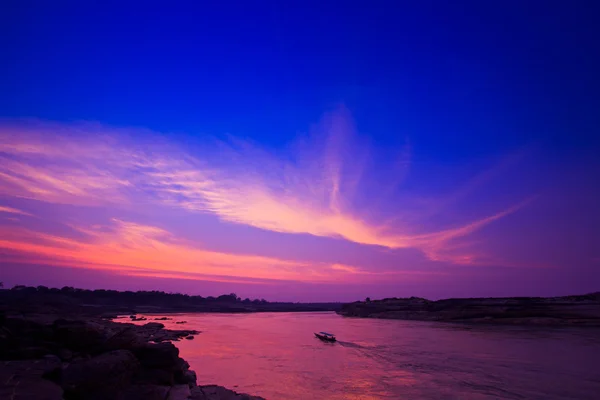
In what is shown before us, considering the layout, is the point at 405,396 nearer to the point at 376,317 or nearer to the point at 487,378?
the point at 487,378

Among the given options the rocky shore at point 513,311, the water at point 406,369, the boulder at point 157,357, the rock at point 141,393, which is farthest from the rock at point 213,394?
the rocky shore at point 513,311

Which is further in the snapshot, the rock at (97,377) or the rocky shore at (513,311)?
the rocky shore at (513,311)

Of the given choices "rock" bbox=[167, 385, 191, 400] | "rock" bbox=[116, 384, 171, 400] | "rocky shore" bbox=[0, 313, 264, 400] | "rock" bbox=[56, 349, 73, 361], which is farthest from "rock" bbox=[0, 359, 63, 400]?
"rock" bbox=[167, 385, 191, 400]

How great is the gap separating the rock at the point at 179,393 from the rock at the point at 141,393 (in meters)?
0.59

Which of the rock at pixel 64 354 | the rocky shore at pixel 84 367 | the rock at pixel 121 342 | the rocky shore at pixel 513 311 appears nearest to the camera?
the rocky shore at pixel 84 367

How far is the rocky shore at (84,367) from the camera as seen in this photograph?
14.3 metres

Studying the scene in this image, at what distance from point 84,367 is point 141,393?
269 centimetres

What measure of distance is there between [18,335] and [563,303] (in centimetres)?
10931

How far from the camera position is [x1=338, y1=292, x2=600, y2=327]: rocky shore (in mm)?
78125

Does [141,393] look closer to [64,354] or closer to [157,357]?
[157,357]

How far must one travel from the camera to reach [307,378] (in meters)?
28.6

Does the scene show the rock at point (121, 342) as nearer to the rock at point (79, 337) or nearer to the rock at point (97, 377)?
the rock at point (79, 337)

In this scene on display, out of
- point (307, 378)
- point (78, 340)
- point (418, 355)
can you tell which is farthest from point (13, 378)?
point (418, 355)

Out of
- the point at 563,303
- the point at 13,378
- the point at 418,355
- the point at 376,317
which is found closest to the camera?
the point at 13,378
